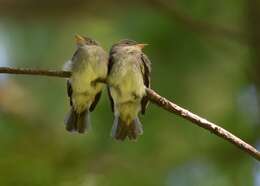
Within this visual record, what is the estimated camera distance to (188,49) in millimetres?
4453

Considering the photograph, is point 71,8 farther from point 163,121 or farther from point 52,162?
point 52,162

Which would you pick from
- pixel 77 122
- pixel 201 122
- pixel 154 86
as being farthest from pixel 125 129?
pixel 154 86

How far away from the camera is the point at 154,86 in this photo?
4.34m

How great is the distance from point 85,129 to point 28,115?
1.47 metres

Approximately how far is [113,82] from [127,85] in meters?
0.07

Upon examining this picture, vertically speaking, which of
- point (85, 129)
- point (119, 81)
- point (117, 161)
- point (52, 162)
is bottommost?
point (117, 161)

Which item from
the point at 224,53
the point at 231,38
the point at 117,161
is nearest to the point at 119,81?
the point at 231,38

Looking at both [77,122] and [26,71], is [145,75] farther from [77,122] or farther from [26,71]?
[26,71]

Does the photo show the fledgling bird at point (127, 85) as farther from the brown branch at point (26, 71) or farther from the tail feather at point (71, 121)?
the brown branch at point (26, 71)

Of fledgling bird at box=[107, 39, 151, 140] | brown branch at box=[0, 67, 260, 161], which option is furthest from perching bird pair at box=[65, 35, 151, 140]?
brown branch at box=[0, 67, 260, 161]

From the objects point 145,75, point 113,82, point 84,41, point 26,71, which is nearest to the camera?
point 26,71

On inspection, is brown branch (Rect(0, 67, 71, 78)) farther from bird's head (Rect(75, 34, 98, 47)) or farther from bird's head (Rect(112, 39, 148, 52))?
bird's head (Rect(75, 34, 98, 47))

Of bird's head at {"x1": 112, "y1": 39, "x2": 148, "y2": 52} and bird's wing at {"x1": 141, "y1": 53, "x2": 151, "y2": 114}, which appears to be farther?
bird's head at {"x1": 112, "y1": 39, "x2": 148, "y2": 52}

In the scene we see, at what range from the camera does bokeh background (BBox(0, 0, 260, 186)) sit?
4.11 m
